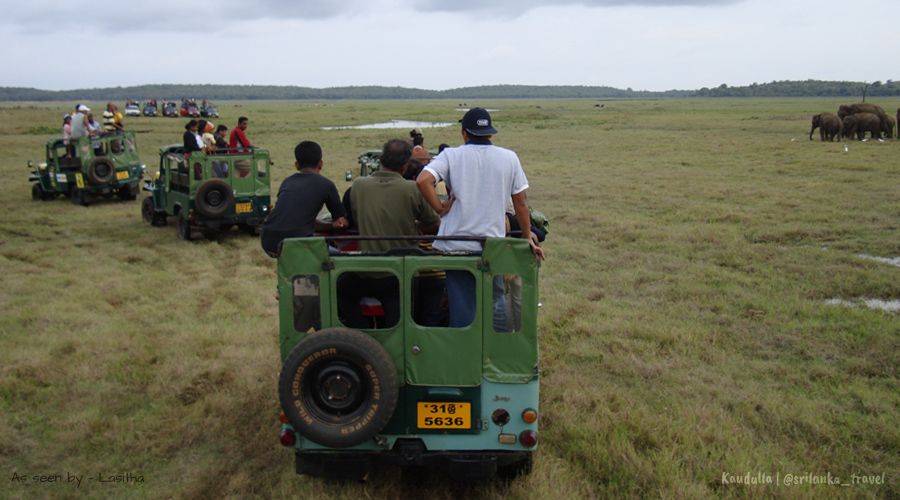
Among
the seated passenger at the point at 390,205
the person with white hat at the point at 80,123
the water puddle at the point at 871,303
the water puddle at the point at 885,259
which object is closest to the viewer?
the seated passenger at the point at 390,205

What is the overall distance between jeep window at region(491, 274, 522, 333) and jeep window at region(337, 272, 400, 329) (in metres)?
0.61

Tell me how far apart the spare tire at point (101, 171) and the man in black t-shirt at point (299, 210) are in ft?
45.3

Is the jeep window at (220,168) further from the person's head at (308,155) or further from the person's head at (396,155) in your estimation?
the person's head at (396,155)

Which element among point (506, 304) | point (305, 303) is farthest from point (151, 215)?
point (506, 304)

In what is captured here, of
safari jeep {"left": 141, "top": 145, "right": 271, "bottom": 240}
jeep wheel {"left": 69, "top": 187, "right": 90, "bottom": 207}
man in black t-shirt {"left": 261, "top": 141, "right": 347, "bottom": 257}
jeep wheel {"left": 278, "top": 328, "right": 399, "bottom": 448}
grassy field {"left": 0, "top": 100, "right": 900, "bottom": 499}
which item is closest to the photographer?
jeep wheel {"left": 278, "top": 328, "right": 399, "bottom": 448}

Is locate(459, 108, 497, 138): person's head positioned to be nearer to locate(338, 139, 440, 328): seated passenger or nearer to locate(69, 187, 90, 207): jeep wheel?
locate(338, 139, 440, 328): seated passenger

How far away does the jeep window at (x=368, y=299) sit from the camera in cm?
485

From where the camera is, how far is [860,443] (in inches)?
226

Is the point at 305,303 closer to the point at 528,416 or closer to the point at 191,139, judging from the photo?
the point at 528,416

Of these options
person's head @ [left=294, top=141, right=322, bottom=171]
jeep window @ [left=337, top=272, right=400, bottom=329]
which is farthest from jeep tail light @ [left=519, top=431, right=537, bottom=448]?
person's head @ [left=294, top=141, right=322, bottom=171]

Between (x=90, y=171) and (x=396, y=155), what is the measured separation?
14.6 meters

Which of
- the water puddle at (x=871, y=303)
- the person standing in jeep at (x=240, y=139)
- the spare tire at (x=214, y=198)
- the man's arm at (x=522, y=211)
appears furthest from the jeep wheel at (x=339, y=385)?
the person standing in jeep at (x=240, y=139)

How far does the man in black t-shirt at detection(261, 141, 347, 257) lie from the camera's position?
5.92 m

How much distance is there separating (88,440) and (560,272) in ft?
22.8
